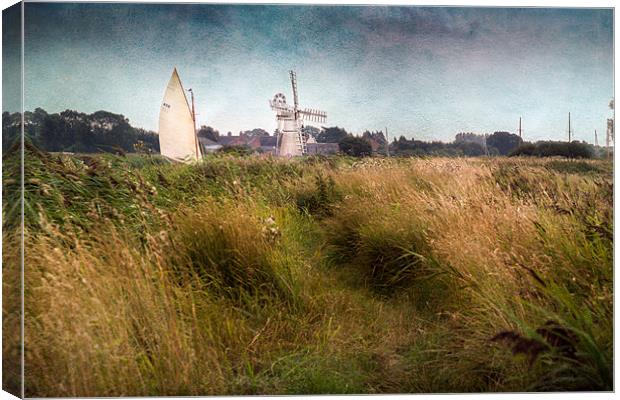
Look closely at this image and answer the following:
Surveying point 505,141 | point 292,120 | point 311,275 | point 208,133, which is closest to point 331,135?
point 292,120

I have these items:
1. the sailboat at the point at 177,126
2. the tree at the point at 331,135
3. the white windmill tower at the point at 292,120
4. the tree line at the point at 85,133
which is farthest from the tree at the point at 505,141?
the tree line at the point at 85,133

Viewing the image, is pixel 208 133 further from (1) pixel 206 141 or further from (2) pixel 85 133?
(2) pixel 85 133

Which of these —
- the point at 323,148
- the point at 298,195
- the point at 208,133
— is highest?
the point at 208,133

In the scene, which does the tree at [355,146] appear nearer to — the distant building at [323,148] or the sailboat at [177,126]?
the distant building at [323,148]

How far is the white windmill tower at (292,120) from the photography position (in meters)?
4.19

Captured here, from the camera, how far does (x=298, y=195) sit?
4.46 metres

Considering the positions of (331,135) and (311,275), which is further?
(331,135)

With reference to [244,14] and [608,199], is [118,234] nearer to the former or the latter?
[244,14]

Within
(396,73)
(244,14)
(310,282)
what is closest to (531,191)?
(396,73)

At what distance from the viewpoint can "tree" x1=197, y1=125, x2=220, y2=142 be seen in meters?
4.29

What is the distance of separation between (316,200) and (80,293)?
167 cm

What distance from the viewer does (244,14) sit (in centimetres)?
418

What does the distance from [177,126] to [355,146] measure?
1128 mm

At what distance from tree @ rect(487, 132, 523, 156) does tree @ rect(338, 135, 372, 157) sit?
2.52 feet
